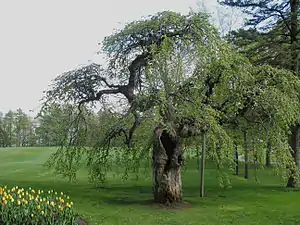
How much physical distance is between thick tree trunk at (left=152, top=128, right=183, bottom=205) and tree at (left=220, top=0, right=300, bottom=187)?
6424 mm

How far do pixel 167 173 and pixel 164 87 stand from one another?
2.61m

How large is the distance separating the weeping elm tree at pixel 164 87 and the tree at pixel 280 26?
15.0 ft

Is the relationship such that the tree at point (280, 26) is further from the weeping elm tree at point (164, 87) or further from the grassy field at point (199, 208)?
the weeping elm tree at point (164, 87)

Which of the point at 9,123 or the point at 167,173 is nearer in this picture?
the point at 167,173

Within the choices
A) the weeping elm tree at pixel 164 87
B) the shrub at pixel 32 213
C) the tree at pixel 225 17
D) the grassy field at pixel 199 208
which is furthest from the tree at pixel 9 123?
the shrub at pixel 32 213

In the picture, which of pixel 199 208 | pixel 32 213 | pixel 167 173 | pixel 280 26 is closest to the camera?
pixel 32 213

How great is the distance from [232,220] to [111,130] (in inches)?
164

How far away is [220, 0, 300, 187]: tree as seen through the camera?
1357cm

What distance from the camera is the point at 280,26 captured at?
48.6 ft

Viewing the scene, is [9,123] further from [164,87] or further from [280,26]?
[164,87]

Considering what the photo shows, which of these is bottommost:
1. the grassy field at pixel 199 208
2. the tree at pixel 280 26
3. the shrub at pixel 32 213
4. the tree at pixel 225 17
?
the grassy field at pixel 199 208

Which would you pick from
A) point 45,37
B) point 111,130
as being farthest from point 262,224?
point 45,37

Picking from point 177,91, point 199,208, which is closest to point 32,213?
point 177,91

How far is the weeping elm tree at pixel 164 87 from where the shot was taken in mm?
8734
